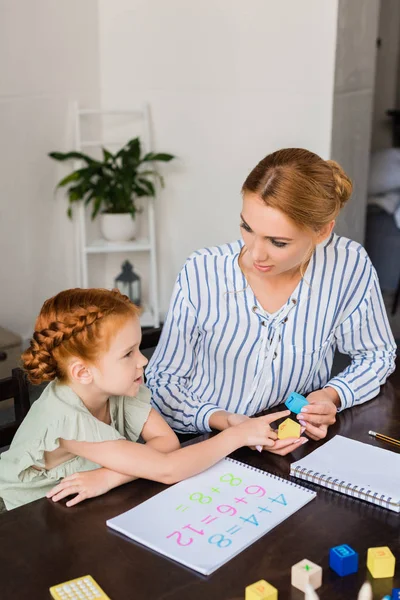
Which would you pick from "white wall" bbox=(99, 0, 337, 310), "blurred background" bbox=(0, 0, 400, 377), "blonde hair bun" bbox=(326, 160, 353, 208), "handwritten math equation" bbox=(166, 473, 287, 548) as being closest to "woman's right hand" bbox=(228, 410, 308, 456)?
"handwritten math equation" bbox=(166, 473, 287, 548)

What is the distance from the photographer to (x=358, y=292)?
78.9 inches

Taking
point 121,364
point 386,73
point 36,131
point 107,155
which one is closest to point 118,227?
point 107,155

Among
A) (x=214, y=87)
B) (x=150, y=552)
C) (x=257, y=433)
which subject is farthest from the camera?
(x=214, y=87)

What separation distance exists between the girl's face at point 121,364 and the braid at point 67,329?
0.08 ft

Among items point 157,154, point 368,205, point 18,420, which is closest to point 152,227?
point 157,154

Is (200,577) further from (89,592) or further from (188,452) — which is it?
(188,452)

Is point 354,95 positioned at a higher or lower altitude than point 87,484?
higher

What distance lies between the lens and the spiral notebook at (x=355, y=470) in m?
1.38

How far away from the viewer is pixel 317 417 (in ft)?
5.45

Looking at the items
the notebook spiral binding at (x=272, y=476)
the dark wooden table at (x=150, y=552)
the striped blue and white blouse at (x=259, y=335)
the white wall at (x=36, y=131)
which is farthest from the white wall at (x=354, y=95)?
the dark wooden table at (x=150, y=552)

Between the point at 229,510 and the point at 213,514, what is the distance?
29 mm

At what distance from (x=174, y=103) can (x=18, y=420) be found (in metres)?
2.86

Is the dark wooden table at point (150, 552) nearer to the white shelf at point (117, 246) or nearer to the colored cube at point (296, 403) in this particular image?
the colored cube at point (296, 403)

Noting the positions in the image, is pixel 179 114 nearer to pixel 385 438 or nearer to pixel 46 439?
pixel 385 438
